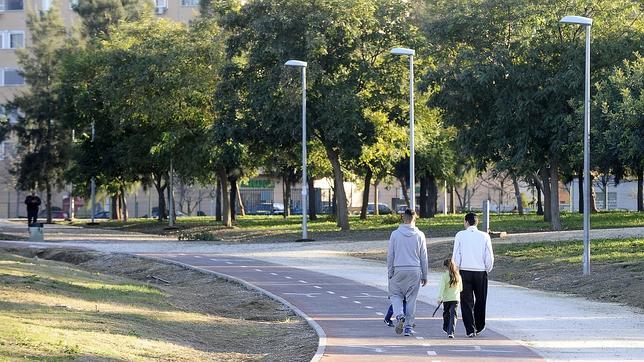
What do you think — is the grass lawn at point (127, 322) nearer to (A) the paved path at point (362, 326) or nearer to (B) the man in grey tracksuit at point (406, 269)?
(A) the paved path at point (362, 326)

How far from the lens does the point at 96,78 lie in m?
62.6

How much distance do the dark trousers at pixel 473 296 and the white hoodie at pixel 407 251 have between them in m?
0.63

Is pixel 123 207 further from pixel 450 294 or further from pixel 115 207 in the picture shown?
pixel 450 294

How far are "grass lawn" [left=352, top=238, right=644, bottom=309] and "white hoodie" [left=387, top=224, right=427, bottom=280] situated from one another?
6339 mm

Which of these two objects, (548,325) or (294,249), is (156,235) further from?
(548,325)

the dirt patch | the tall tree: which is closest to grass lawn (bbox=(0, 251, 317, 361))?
the dirt patch

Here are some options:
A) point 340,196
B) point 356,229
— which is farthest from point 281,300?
point 356,229

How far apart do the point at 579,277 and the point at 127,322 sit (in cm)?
1280

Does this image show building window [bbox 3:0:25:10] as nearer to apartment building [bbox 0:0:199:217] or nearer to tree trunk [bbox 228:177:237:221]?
apartment building [bbox 0:0:199:217]

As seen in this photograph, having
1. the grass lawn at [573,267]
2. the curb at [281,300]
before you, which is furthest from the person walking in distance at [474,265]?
the grass lawn at [573,267]

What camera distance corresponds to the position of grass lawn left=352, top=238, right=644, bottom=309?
78.6 ft

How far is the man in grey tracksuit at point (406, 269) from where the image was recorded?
1666 centimetres

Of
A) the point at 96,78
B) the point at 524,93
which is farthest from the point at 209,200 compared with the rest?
the point at 524,93

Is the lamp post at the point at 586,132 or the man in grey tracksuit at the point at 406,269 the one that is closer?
the man in grey tracksuit at the point at 406,269
